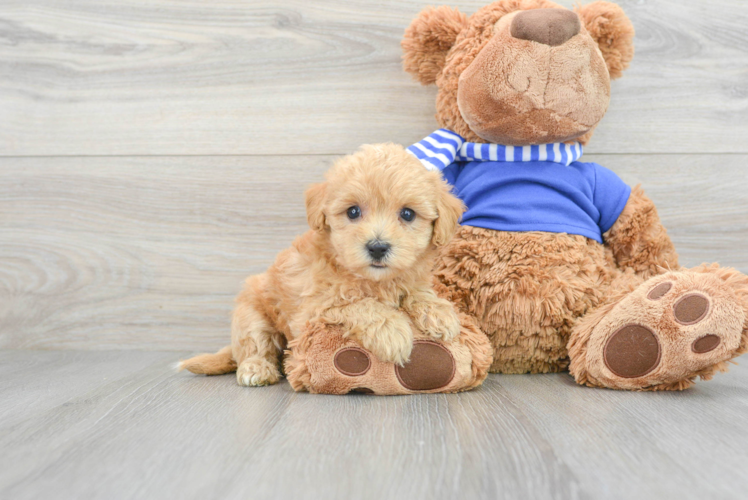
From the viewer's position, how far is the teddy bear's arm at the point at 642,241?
4.73ft

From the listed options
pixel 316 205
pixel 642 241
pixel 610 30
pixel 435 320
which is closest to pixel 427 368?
pixel 435 320

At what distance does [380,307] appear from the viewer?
122cm

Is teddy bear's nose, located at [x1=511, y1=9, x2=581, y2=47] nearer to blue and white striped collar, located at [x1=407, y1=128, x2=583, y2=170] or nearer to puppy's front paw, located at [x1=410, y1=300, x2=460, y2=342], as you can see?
blue and white striped collar, located at [x1=407, y1=128, x2=583, y2=170]

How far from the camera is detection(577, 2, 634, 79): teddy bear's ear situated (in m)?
1.43

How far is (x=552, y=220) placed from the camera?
4.56ft

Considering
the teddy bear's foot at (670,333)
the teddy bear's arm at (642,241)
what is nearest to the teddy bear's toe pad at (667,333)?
the teddy bear's foot at (670,333)

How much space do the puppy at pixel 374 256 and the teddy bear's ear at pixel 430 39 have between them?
1.27 ft

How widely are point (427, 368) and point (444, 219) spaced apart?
0.31 m

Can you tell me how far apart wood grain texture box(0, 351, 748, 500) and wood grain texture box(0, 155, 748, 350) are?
0.51m

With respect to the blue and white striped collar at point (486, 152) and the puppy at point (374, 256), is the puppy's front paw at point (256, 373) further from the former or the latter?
the blue and white striped collar at point (486, 152)

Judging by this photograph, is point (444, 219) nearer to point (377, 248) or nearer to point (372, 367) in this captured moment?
point (377, 248)

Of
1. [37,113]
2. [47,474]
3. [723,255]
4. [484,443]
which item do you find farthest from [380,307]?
[37,113]

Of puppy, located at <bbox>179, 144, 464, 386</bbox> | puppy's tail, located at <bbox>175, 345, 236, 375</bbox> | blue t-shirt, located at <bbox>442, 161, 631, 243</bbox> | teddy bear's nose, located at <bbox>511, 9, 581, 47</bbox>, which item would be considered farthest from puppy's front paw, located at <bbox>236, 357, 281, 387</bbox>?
teddy bear's nose, located at <bbox>511, 9, 581, 47</bbox>

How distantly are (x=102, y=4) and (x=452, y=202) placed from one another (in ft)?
4.48
